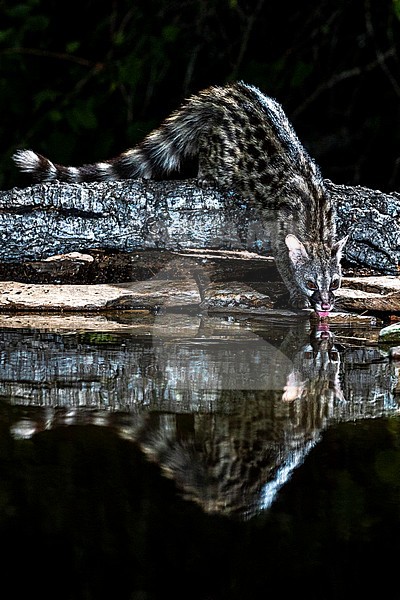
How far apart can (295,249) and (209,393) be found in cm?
215

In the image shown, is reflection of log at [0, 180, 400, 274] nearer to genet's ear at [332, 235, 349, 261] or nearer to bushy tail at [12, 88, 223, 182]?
genet's ear at [332, 235, 349, 261]

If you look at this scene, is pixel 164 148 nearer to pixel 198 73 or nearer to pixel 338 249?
pixel 338 249

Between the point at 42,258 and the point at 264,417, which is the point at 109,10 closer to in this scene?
the point at 42,258

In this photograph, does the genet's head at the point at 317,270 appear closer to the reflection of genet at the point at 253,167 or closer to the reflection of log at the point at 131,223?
the reflection of genet at the point at 253,167

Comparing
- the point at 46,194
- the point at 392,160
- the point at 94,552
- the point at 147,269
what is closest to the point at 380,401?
the point at 94,552

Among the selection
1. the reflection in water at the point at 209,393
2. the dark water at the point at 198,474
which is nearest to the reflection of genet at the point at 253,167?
the reflection in water at the point at 209,393

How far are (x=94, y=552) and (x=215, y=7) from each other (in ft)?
23.4

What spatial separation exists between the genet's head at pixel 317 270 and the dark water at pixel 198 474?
3.51ft

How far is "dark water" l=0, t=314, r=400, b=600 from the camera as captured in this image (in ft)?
4.74

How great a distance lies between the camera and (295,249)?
15.2ft

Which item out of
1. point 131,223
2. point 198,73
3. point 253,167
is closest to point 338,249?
point 253,167

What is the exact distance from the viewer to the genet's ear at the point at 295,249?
15.1 ft

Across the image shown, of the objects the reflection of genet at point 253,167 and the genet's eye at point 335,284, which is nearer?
the genet's eye at point 335,284

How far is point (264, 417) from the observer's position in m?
2.31
